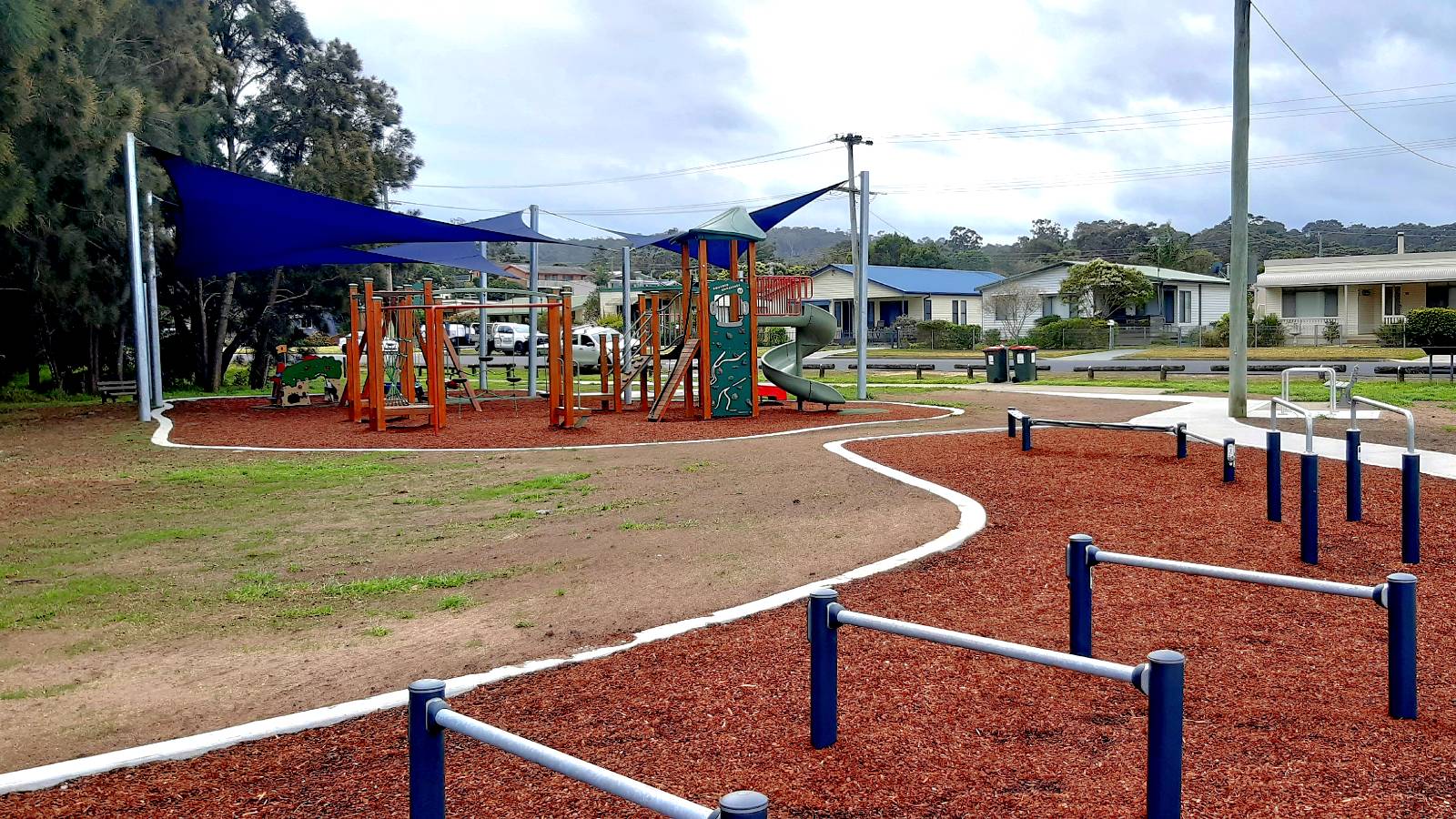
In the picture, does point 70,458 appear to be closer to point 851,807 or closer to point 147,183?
point 147,183

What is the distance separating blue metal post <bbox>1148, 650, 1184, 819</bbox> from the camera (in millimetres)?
2893

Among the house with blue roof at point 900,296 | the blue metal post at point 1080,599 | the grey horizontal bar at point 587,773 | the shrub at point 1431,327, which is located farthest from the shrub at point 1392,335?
the grey horizontal bar at point 587,773

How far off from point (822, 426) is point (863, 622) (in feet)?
45.8

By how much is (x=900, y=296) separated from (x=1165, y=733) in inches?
2424

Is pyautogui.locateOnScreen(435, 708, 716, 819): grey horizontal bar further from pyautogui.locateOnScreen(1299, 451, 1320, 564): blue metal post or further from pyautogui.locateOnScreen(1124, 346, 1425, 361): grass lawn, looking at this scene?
pyautogui.locateOnScreen(1124, 346, 1425, 361): grass lawn

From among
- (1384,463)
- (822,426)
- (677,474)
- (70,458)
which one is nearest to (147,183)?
(70,458)

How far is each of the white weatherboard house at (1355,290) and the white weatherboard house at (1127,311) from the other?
7035 mm

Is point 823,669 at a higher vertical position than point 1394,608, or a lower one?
lower

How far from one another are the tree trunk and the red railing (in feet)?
53.3

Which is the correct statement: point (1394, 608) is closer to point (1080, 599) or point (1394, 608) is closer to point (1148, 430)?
point (1080, 599)

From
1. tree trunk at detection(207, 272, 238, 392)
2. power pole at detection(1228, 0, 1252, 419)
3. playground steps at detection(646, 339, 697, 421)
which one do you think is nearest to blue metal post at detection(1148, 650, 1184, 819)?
power pole at detection(1228, 0, 1252, 419)

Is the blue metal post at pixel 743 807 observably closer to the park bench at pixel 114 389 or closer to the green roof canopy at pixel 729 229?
the green roof canopy at pixel 729 229

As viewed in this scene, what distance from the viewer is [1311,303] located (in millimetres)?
49188

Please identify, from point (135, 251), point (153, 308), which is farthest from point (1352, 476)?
point (153, 308)
